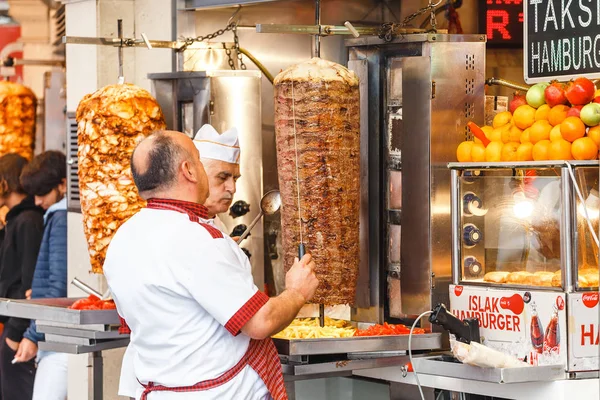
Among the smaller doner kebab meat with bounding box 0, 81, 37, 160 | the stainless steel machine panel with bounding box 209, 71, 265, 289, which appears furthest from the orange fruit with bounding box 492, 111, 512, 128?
the smaller doner kebab meat with bounding box 0, 81, 37, 160

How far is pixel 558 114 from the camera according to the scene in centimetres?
396

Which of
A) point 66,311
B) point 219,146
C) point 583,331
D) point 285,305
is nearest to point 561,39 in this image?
point 583,331

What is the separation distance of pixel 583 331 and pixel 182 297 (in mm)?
1396

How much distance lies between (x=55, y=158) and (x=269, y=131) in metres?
2.05

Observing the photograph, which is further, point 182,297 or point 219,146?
point 219,146

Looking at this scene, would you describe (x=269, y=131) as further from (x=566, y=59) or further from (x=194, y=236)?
(x=194, y=236)

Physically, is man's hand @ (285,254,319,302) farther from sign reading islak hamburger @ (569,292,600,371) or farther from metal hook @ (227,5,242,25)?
metal hook @ (227,5,242,25)

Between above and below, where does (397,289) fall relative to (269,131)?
below

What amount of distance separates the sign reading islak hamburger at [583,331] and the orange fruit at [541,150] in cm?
51

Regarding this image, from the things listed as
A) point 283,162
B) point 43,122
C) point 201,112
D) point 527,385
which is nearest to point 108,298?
point 201,112

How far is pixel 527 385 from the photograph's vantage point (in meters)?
3.87

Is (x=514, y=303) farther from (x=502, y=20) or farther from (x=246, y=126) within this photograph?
(x=502, y=20)

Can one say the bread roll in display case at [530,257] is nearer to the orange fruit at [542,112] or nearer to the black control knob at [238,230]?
the orange fruit at [542,112]

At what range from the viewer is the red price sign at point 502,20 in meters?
6.05
